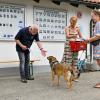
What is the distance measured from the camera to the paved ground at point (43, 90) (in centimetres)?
873

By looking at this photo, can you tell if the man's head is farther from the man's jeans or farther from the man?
the man's jeans

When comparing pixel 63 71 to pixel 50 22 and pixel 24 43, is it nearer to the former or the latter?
pixel 24 43

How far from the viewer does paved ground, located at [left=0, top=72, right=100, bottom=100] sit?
8734 mm

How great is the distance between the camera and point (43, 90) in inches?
380

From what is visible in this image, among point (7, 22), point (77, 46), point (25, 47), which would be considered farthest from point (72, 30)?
point (7, 22)

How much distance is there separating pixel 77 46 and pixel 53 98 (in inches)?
93.8

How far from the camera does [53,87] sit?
10.1 metres

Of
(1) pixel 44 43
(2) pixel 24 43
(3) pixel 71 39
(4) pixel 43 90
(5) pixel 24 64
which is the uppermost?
(3) pixel 71 39

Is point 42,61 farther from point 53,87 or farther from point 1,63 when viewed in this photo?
point 53,87

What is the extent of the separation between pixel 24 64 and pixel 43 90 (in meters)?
1.76

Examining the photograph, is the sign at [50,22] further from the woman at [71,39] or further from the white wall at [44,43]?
the woman at [71,39]

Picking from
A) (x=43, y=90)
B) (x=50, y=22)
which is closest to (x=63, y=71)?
(x=43, y=90)

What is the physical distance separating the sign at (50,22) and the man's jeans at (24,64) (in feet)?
6.62

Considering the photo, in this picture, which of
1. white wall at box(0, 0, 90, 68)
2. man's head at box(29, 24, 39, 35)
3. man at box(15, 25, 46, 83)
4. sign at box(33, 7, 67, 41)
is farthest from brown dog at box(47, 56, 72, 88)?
sign at box(33, 7, 67, 41)
